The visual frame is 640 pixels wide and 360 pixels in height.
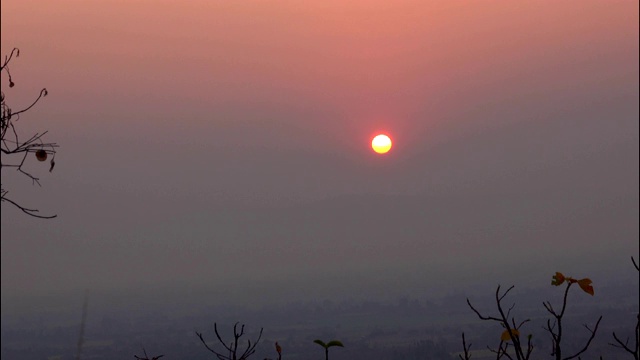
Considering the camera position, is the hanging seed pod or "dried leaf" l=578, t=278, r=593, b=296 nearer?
"dried leaf" l=578, t=278, r=593, b=296

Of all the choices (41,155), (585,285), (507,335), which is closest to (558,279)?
(585,285)

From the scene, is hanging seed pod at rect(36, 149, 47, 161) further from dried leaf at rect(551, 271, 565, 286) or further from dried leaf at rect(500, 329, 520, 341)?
dried leaf at rect(551, 271, 565, 286)

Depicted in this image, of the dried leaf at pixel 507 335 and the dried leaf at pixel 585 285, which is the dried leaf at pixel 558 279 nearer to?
the dried leaf at pixel 585 285

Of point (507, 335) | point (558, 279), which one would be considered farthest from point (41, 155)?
point (558, 279)

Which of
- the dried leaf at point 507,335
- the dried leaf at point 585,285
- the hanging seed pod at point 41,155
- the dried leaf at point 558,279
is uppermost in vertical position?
the hanging seed pod at point 41,155

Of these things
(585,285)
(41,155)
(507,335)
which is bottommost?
(507,335)

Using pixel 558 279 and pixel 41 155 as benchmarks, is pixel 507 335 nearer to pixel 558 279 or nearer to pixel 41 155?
pixel 558 279

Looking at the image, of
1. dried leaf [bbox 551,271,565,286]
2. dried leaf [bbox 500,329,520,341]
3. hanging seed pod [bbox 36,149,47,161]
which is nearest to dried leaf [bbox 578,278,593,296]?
dried leaf [bbox 551,271,565,286]

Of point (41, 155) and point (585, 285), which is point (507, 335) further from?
point (41, 155)

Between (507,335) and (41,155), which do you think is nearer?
(507,335)

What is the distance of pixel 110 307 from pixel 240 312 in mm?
11917

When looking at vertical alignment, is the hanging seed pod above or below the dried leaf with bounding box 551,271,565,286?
above

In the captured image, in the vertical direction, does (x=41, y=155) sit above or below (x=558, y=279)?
above

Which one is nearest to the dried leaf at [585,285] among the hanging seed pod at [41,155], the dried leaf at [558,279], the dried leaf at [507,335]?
the dried leaf at [558,279]
